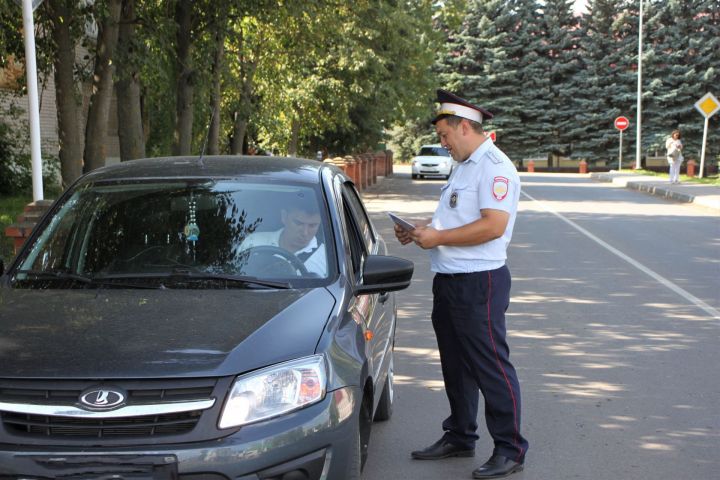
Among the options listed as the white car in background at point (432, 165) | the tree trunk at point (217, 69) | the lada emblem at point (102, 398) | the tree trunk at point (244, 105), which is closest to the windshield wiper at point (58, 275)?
the lada emblem at point (102, 398)

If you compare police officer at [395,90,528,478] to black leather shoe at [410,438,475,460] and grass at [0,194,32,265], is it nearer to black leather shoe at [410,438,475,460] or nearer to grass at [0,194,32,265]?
black leather shoe at [410,438,475,460]

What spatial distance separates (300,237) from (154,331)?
111cm

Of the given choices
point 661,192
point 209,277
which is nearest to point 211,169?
point 209,277

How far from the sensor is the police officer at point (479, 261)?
4.80 metres

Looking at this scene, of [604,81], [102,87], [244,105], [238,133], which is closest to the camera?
[102,87]

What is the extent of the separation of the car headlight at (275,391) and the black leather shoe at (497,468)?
5.18 feet

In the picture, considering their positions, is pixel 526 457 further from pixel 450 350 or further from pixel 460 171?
pixel 460 171

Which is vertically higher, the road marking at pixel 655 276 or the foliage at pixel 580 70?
the foliage at pixel 580 70

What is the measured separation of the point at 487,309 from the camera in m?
4.84

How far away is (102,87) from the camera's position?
13.3m

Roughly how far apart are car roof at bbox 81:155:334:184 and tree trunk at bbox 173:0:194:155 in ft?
40.2

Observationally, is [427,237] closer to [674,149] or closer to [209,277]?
[209,277]

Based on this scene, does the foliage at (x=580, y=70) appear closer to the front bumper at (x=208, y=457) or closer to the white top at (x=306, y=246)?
the white top at (x=306, y=246)

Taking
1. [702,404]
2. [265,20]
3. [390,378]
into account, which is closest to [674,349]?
[702,404]
